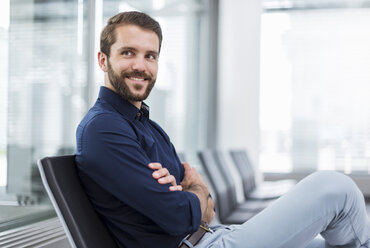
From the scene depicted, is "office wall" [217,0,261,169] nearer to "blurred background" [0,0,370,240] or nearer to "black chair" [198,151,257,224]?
"blurred background" [0,0,370,240]

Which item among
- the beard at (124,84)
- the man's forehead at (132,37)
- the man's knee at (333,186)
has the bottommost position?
the man's knee at (333,186)

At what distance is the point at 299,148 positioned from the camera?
6.41 metres

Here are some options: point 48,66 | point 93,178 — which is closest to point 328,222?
point 93,178

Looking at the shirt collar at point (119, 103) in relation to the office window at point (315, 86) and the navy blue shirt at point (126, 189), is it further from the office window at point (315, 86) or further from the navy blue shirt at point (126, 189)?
the office window at point (315, 86)

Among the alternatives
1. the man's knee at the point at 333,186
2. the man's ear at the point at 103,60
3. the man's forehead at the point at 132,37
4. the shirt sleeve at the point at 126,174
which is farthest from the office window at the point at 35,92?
the man's knee at the point at 333,186

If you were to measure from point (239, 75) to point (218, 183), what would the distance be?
10.9 ft

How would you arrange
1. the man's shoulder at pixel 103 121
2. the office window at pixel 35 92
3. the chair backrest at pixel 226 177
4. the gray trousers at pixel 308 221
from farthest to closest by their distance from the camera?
the chair backrest at pixel 226 177, the office window at pixel 35 92, the gray trousers at pixel 308 221, the man's shoulder at pixel 103 121

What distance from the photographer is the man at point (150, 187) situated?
137cm

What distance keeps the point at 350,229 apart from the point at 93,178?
902mm

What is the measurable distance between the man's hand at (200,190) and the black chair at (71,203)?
352 mm

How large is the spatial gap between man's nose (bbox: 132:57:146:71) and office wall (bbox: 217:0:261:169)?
15.3 feet

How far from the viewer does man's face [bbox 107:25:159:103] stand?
155cm

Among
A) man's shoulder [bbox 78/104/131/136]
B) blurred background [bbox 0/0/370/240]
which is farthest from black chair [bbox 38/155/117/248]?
blurred background [bbox 0/0/370/240]

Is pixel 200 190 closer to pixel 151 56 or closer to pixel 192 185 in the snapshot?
pixel 192 185
